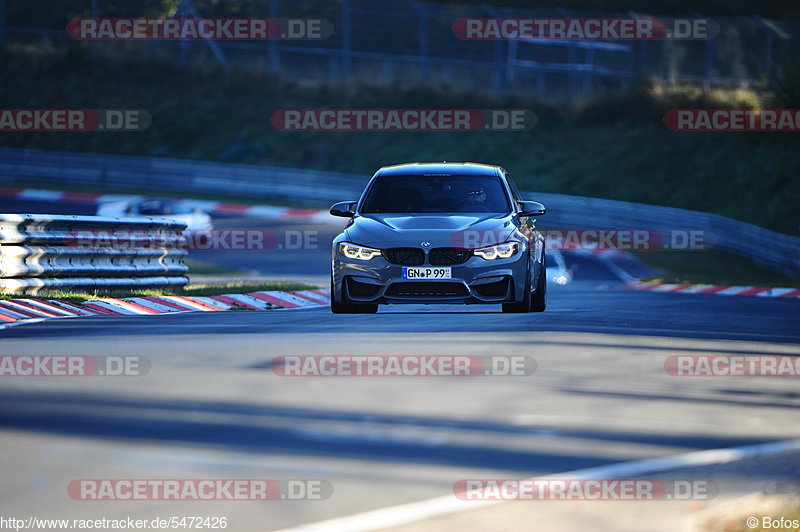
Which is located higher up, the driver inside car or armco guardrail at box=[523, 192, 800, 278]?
the driver inside car

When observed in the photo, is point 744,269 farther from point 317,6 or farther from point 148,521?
point 148,521

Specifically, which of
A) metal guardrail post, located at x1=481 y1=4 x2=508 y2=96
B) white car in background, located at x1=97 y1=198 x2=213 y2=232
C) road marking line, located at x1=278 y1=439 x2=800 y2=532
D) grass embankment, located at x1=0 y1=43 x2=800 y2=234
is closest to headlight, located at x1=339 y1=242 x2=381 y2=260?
road marking line, located at x1=278 y1=439 x2=800 y2=532

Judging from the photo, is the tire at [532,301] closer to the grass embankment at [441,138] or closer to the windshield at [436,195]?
the windshield at [436,195]

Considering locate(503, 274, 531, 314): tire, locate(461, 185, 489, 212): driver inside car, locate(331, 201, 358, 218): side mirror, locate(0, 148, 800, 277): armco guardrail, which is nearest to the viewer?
locate(503, 274, 531, 314): tire

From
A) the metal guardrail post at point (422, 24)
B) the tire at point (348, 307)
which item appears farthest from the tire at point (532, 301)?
the metal guardrail post at point (422, 24)

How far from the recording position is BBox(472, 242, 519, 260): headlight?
A: 12.9 metres

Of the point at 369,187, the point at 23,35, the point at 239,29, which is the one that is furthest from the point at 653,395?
the point at 23,35

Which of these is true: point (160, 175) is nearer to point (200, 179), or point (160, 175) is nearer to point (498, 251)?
point (200, 179)

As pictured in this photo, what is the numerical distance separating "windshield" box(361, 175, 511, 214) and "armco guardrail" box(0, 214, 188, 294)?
3.78 metres

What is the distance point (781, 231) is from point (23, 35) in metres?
32.6

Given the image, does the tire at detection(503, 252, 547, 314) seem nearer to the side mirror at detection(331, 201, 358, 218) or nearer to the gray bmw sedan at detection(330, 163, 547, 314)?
the gray bmw sedan at detection(330, 163, 547, 314)

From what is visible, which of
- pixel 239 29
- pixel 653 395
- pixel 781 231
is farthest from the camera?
pixel 239 29

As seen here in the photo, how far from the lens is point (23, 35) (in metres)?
55.7

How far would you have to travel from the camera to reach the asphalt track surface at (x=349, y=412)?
18.8 ft
